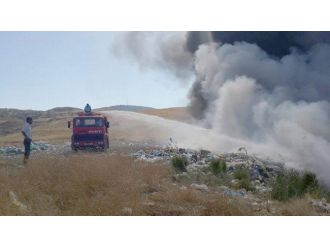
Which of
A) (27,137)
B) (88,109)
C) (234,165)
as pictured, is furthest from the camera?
(88,109)

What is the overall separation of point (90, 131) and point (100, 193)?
932cm

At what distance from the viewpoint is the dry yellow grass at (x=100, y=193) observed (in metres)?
8.17

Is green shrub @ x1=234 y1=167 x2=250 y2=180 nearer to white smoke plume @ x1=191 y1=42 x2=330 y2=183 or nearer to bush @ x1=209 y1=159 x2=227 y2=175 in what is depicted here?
bush @ x1=209 y1=159 x2=227 y2=175

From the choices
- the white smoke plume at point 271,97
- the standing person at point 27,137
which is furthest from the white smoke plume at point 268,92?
the standing person at point 27,137

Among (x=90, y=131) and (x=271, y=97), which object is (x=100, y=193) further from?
(x=271, y=97)

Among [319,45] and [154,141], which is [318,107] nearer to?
[319,45]

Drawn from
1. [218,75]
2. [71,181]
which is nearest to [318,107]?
[218,75]

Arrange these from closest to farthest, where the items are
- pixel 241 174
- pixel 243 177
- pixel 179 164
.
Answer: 1. pixel 243 177
2. pixel 241 174
3. pixel 179 164

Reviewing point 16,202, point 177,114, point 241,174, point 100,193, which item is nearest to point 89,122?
point 177,114

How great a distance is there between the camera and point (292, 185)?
34.8 ft

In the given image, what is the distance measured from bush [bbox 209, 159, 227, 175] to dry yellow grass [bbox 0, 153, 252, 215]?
194 cm

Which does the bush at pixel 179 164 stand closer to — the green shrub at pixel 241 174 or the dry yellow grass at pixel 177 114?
the green shrub at pixel 241 174

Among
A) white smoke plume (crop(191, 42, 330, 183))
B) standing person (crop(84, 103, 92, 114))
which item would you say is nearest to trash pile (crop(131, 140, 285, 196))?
white smoke plume (crop(191, 42, 330, 183))

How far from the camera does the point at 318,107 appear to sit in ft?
50.4
